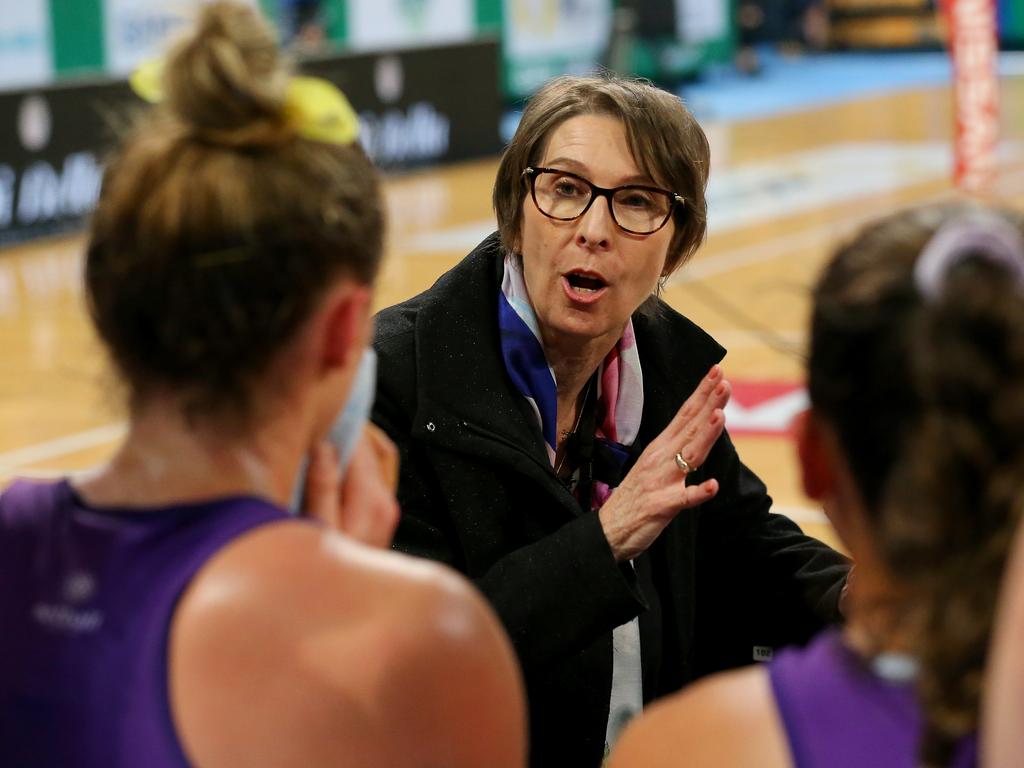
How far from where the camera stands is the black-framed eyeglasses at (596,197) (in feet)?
9.24

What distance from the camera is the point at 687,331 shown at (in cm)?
293

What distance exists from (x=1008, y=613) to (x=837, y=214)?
1070cm

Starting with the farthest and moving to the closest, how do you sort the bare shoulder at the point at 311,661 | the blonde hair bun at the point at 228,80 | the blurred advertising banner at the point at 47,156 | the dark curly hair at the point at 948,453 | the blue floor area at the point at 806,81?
the blue floor area at the point at 806,81
the blurred advertising banner at the point at 47,156
the blonde hair bun at the point at 228,80
the bare shoulder at the point at 311,661
the dark curly hair at the point at 948,453

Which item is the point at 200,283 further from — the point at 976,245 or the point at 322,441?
the point at 976,245

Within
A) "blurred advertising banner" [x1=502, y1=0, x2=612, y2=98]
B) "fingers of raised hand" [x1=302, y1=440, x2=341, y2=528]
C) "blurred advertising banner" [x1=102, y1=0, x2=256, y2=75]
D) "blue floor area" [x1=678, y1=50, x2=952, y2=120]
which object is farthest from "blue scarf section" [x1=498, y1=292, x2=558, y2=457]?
"blue floor area" [x1=678, y1=50, x2=952, y2=120]

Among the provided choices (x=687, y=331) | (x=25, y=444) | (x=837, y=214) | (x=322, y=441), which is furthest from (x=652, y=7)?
(x=322, y=441)

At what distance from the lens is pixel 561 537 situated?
Result: 2436mm

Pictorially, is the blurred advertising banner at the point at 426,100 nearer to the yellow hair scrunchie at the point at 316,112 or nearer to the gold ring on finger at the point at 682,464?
the gold ring on finger at the point at 682,464

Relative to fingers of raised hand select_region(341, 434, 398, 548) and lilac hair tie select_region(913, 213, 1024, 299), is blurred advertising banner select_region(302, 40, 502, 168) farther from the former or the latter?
lilac hair tie select_region(913, 213, 1024, 299)

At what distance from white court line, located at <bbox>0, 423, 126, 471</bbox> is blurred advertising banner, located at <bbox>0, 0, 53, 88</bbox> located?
24.7 ft

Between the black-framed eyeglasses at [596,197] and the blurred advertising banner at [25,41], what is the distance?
38.3ft

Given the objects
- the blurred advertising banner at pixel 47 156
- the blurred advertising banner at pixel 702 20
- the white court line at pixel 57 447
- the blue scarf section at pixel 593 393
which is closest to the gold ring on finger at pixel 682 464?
the blue scarf section at pixel 593 393

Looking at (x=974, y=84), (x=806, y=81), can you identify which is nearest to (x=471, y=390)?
(x=974, y=84)

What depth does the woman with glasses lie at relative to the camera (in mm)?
2434
